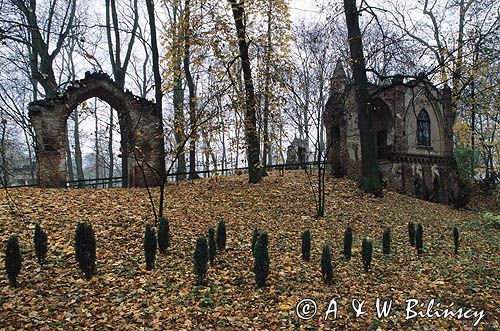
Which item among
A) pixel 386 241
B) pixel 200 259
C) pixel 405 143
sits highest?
pixel 405 143

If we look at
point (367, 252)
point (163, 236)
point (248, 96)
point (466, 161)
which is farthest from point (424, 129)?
point (163, 236)

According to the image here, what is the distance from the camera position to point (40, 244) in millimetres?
5512

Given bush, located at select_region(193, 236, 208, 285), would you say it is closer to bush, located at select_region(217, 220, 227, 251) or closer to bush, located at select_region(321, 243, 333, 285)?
bush, located at select_region(217, 220, 227, 251)

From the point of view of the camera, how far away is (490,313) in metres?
4.79

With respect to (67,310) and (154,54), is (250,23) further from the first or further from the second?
(67,310)

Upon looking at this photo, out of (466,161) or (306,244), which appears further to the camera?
(466,161)

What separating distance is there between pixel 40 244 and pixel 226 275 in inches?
124

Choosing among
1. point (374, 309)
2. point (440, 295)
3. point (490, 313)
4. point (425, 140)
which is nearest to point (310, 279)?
point (374, 309)

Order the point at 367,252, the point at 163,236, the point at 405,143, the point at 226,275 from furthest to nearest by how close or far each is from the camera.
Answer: the point at 405,143 < the point at 163,236 < the point at 367,252 < the point at 226,275

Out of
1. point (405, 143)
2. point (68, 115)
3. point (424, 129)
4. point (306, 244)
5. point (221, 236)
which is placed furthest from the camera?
point (424, 129)

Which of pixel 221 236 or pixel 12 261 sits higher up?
pixel 12 261

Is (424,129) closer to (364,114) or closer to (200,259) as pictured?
(364,114)

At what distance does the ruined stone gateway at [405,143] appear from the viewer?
19.4 metres

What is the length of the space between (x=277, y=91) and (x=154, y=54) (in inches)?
307
